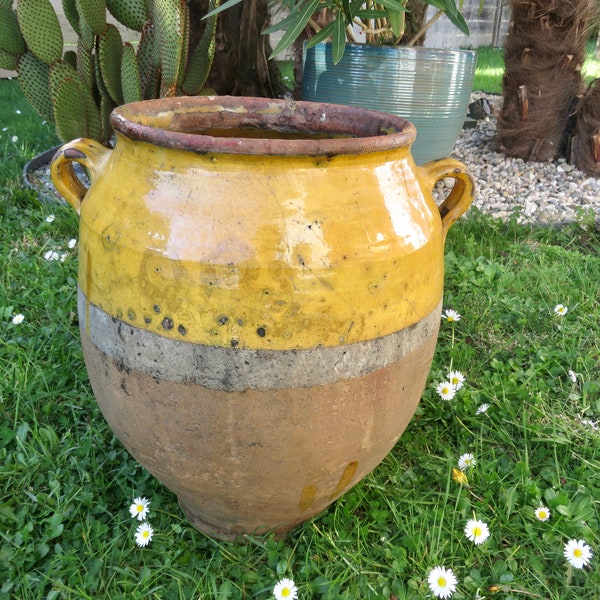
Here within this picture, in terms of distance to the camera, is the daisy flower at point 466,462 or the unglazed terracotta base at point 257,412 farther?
the daisy flower at point 466,462

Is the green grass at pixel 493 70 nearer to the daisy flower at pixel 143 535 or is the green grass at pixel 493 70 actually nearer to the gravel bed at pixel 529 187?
the gravel bed at pixel 529 187

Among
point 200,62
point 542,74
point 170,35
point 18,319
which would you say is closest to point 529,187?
point 542,74

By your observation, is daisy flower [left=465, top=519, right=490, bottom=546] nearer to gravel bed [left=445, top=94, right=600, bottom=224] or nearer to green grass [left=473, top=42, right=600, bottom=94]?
gravel bed [left=445, top=94, right=600, bottom=224]

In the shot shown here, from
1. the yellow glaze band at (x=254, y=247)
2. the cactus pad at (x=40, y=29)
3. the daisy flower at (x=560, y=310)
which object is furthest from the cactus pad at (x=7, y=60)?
the daisy flower at (x=560, y=310)

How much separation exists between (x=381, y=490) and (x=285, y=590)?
0.47 m

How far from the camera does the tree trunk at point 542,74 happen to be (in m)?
4.58

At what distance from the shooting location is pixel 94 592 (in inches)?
64.0

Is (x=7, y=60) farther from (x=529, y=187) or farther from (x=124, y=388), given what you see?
(x=529, y=187)

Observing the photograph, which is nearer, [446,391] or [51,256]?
[446,391]

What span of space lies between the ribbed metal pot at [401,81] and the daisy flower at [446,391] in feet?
7.48

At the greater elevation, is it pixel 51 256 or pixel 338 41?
pixel 338 41

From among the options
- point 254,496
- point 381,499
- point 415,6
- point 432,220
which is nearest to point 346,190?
point 432,220

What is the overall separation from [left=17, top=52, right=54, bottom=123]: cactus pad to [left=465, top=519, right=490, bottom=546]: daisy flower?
3.46 m

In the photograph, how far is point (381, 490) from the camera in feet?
6.35
